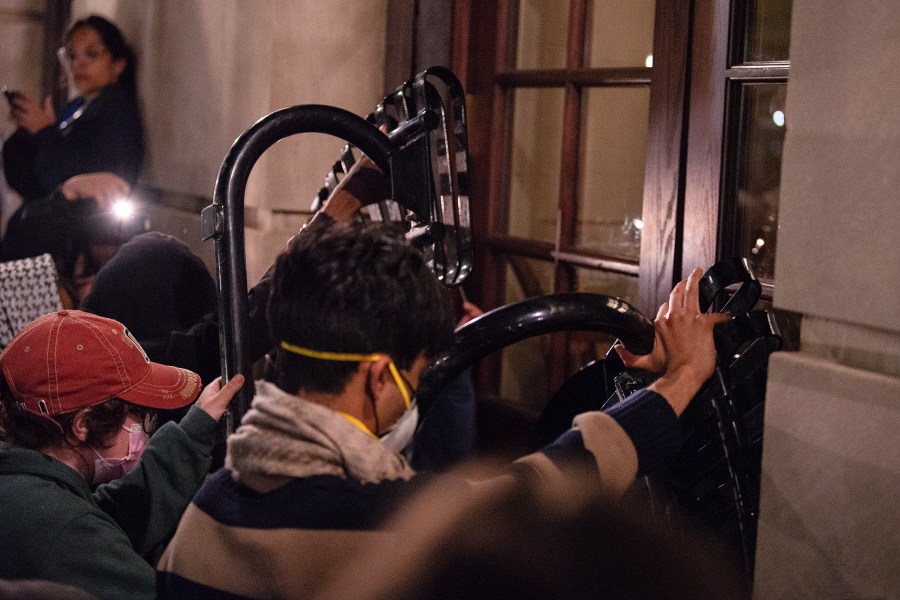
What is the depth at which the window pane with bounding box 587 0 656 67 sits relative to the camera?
8.21 feet

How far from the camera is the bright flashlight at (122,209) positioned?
12.0 ft

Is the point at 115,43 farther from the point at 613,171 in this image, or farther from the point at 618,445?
the point at 618,445

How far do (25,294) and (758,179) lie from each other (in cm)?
186

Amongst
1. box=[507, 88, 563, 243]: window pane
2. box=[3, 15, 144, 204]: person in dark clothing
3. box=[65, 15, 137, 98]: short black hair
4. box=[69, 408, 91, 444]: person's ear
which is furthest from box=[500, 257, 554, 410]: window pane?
box=[65, 15, 137, 98]: short black hair

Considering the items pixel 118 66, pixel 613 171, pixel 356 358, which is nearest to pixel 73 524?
pixel 356 358

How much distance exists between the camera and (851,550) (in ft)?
→ 5.07

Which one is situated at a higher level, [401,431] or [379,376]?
[379,376]

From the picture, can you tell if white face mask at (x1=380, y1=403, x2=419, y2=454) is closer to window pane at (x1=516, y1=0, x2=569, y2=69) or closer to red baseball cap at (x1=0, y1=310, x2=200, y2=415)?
red baseball cap at (x1=0, y1=310, x2=200, y2=415)

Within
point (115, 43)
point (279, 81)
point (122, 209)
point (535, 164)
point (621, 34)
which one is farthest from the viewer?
point (115, 43)

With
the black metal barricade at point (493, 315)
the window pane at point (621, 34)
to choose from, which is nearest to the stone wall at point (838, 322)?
the black metal barricade at point (493, 315)

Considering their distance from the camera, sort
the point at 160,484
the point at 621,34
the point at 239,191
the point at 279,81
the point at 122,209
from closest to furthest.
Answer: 1. the point at 239,191
2. the point at 160,484
3. the point at 621,34
4. the point at 279,81
5. the point at 122,209

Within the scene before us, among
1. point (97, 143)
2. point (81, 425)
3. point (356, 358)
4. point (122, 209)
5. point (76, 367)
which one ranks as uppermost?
point (97, 143)

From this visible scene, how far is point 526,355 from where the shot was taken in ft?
9.93

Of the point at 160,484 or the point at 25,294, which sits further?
the point at 25,294
